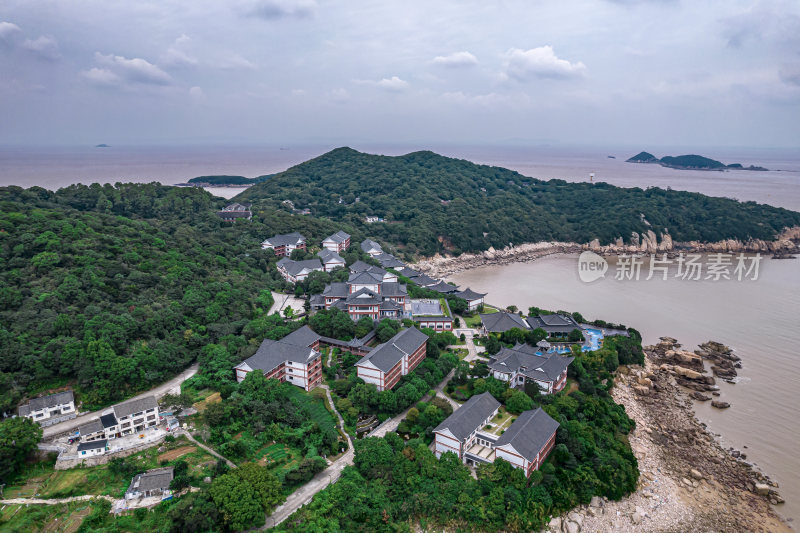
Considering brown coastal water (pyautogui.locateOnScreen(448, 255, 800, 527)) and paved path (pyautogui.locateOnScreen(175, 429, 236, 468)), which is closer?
paved path (pyautogui.locateOnScreen(175, 429, 236, 468))

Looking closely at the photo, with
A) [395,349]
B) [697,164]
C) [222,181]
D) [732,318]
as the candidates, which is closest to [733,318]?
[732,318]

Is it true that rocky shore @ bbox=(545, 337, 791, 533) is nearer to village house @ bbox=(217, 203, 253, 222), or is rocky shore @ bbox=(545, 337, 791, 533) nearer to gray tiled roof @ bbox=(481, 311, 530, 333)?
gray tiled roof @ bbox=(481, 311, 530, 333)

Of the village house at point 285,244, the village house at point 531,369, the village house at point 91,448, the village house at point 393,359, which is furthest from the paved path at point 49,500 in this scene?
the village house at point 285,244

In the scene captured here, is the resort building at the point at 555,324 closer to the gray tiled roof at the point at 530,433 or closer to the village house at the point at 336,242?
the gray tiled roof at the point at 530,433

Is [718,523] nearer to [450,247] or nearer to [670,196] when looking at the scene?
[450,247]

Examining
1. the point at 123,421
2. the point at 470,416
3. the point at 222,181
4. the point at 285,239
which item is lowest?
the point at 470,416

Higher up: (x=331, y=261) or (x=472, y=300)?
(x=331, y=261)

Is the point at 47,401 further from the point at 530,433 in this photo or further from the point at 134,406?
the point at 530,433

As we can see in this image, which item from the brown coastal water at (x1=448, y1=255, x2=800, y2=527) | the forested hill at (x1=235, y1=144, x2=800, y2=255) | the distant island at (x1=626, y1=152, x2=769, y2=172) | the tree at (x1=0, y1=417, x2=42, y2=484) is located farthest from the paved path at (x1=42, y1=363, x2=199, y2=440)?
the distant island at (x1=626, y1=152, x2=769, y2=172)
